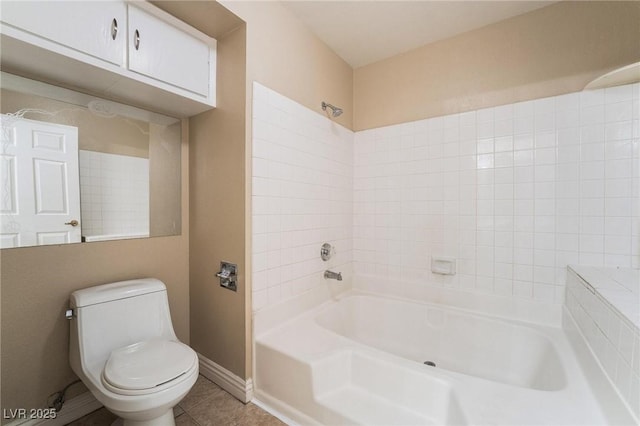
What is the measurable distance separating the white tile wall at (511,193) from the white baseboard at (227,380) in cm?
130

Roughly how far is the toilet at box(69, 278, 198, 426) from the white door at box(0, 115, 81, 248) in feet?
1.17

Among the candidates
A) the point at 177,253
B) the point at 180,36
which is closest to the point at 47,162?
the point at 177,253

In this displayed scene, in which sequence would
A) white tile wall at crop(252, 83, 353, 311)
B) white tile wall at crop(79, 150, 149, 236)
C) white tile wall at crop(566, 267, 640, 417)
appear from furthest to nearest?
white tile wall at crop(252, 83, 353, 311)
white tile wall at crop(79, 150, 149, 236)
white tile wall at crop(566, 267, 640, 417)

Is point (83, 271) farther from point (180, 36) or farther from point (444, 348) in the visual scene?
point (444, 348)

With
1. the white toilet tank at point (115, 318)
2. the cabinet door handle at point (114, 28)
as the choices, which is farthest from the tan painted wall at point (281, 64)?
the cabinet door handle at point (114, 28)

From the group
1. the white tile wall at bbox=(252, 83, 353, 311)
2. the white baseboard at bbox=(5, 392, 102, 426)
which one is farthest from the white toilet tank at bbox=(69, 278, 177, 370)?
the white tile wall at bbox=(252, 83, 353, 311)

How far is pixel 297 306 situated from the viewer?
1.82 meters

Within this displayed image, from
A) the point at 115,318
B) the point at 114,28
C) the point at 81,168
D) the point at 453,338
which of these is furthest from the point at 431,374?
the point at 114,28

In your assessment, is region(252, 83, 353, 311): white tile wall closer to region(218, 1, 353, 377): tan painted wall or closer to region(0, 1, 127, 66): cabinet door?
region(218, 1, 353, 377): tan painted wall

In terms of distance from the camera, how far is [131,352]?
1.33 m

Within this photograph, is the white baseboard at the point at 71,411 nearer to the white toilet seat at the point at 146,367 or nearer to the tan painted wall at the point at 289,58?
the white toilet seat at the point at 146,367

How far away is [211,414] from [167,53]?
2.00 m

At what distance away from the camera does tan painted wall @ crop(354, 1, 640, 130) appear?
1.51 metres

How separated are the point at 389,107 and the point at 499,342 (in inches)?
75.4
